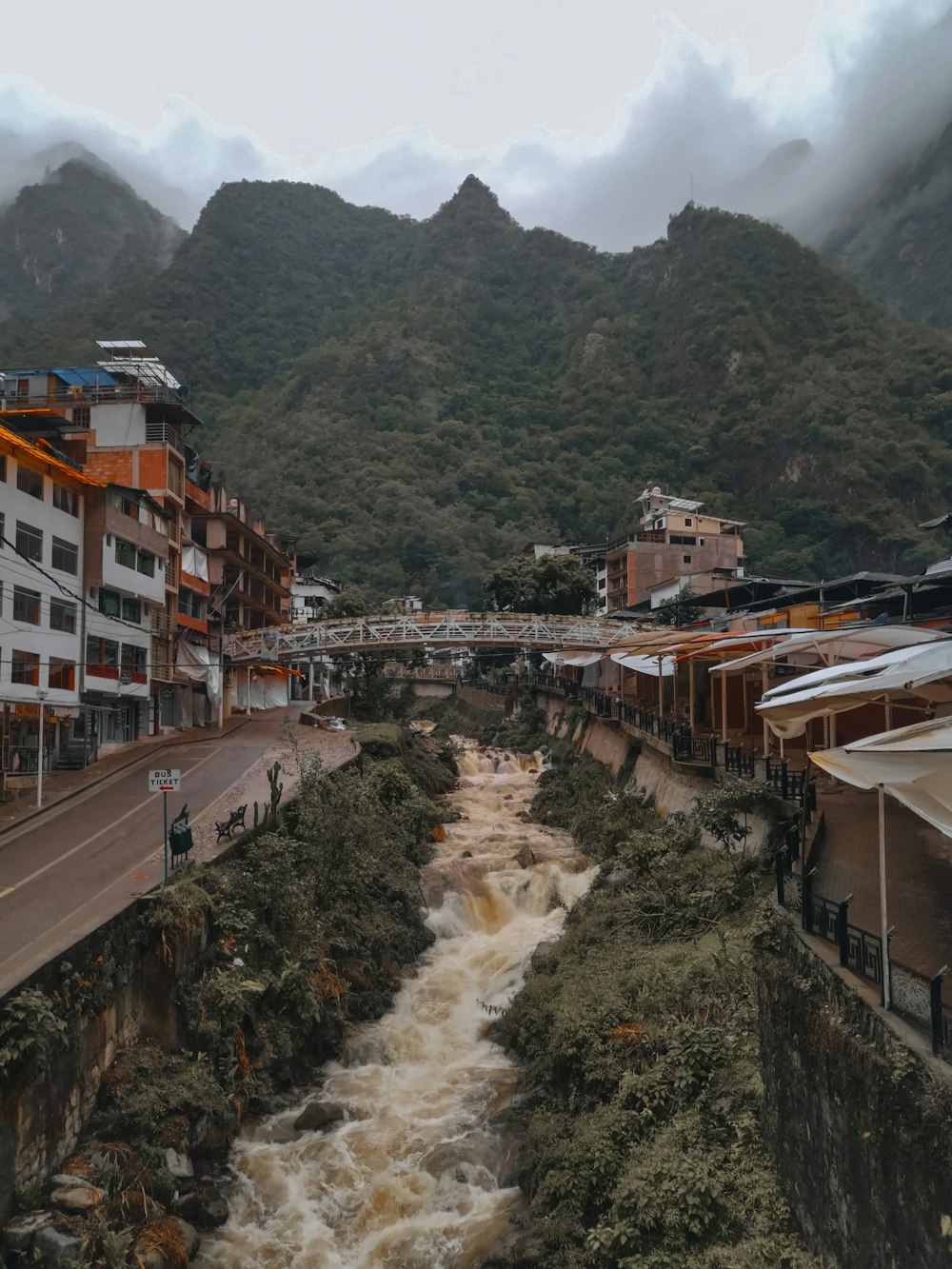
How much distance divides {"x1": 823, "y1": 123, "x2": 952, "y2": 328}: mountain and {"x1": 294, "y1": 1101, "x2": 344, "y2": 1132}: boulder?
142031 mm

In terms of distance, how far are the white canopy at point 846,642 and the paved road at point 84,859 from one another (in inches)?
542

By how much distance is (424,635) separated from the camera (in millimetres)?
46000

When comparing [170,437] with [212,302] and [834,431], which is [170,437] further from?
[212,302]

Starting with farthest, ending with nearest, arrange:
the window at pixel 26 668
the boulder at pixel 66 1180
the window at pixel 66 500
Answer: the window at pixel 66 500, the window at pixel 26 668, the boulder at pixel 66 1180

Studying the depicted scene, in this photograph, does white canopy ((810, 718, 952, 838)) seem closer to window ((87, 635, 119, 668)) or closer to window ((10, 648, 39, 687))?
window ((10, 648, 39, 687))

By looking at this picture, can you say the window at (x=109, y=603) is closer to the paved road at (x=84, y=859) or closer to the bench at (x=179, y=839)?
the paved road at (x=84, y=859)

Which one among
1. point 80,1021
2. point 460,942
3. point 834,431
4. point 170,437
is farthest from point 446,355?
point 80,1021

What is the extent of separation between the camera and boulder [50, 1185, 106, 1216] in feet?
35.9

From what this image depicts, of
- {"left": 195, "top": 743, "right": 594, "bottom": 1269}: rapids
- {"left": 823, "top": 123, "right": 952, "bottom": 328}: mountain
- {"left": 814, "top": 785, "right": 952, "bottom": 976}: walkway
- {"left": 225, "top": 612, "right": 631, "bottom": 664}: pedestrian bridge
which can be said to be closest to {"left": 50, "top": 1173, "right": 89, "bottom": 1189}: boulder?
{"left": 195, "top": 743, "right": 594, "bottom": 1269}: rapids

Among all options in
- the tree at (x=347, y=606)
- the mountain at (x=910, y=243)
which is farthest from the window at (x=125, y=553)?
the mountain at (x=910, y=243)

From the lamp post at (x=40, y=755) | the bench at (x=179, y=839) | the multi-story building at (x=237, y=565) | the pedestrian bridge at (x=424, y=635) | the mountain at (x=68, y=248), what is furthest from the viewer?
the mountain at (x=68, y=248)

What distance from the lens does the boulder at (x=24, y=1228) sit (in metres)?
10.2

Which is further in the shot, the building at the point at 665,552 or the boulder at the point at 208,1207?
the building at the point at 665,552

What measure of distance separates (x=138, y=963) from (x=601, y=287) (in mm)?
149314
